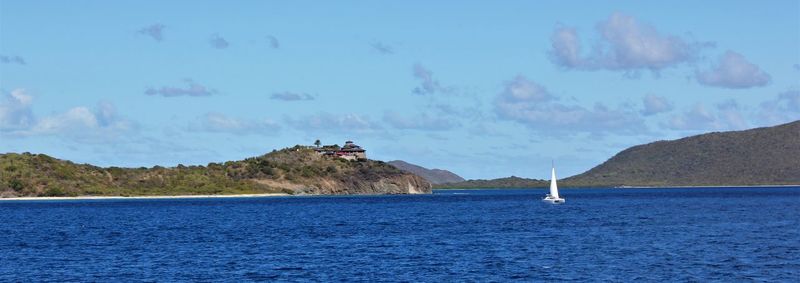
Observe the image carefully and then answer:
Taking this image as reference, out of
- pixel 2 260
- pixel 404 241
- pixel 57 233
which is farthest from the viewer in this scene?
pixel 57 233

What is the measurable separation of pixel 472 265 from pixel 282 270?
1290cm

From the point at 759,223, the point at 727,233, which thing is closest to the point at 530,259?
the point at 727,233

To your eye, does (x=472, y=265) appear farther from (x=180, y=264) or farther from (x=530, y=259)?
(x=180, y=264)

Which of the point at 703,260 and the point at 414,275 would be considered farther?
the point at 703,260

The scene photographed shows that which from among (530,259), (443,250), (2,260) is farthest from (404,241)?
(2,260)

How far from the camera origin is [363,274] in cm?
6981

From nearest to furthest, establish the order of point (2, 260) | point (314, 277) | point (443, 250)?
point (314, 277) < point (2, 260) < point (443, 250)

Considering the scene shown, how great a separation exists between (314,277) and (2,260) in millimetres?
27133

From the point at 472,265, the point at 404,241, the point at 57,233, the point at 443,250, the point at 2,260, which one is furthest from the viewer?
the point at 57,233

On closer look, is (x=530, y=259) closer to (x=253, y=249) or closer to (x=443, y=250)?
(x=443, y=250)

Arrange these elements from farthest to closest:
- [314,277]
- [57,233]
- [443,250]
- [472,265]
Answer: [57,233] → [443,250] → [472,265] → [314,277]

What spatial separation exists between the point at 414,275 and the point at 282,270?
30.7 feet

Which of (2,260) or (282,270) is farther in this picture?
(2,260)

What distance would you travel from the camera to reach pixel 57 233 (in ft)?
375
